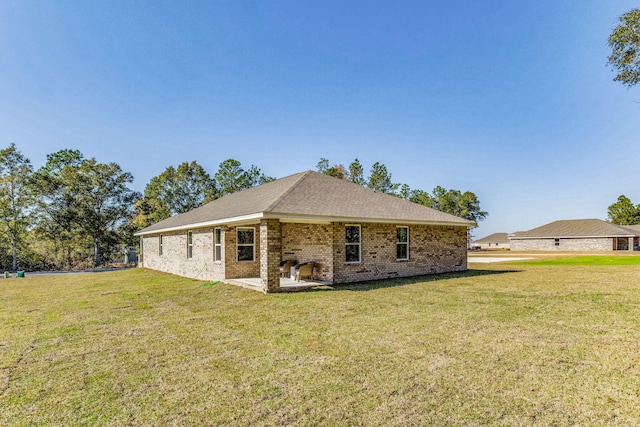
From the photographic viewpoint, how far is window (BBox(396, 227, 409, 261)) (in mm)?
13938

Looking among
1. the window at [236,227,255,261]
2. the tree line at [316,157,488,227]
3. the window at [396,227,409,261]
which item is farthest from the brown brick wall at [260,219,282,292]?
the tree line at [316,157,488,227]

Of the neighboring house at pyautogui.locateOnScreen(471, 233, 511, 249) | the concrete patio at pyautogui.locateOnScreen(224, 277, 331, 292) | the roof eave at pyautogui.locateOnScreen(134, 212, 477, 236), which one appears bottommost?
the neighboring house at pyautogui.locateOnScreen(471, 233, 511, 249)

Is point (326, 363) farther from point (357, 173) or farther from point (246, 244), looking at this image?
point (357, 173)

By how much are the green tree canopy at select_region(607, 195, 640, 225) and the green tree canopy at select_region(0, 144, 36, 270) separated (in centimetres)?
8835

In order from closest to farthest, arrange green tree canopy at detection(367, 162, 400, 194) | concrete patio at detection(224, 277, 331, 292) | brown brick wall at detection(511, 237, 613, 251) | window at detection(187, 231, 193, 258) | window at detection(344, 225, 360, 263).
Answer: concrete patio at detection(224, 277, 331, 292) → window at detection(344, 225, 360, 263) → window at detection(187, 231, 193, 258) → brown brick wall at detection(511, 237, 613, 251) → green tree canopy at detection(367, 162, 400, 194)

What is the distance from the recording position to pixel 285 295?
983 cm

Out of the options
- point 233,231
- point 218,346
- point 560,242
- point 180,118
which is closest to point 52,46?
point 180,118

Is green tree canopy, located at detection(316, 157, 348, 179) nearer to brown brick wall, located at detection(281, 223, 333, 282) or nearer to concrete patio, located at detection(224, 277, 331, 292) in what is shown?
brown brick wall, located at detection(281, 223, 333, 282)

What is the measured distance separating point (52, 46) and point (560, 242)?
54612mm

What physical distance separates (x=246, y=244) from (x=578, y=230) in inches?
1895

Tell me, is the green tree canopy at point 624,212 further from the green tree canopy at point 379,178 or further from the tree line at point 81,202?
the tree line at point 81,202

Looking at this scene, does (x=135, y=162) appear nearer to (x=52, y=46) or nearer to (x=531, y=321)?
(x=52, y=46)

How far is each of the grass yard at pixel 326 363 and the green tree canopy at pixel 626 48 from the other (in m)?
8.98

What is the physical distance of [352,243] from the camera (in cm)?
1263
